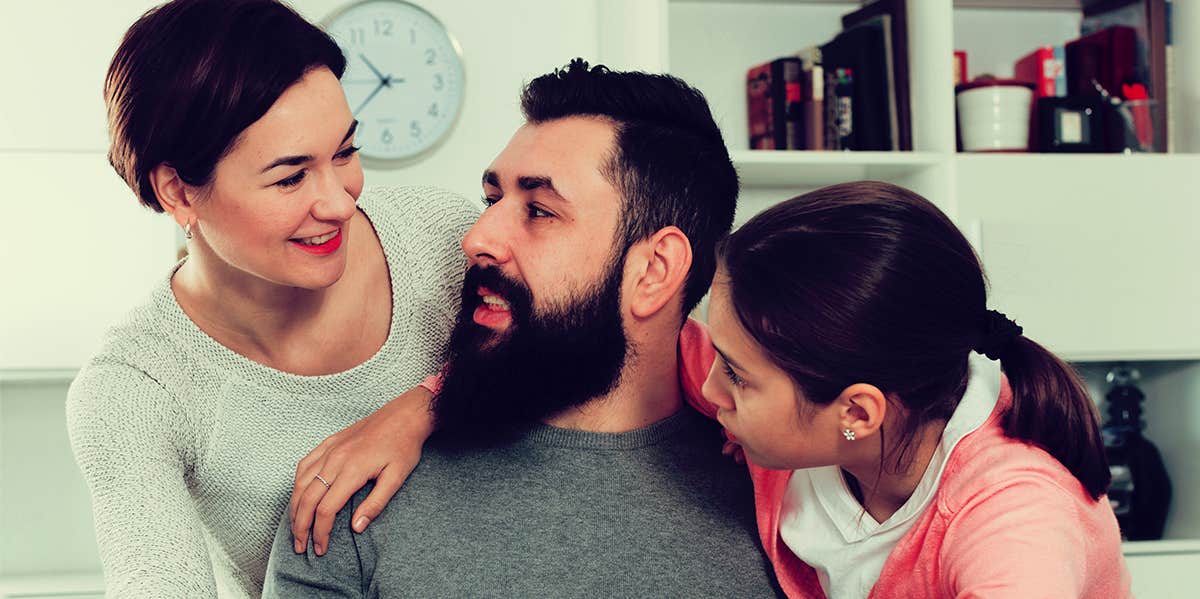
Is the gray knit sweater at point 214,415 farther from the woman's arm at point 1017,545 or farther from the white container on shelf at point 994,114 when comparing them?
the white container on shelf at point 994,114

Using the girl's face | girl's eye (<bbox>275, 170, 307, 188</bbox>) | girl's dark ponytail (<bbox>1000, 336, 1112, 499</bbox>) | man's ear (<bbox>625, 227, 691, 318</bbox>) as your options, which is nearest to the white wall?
girl's eye (<bbox>275, 170, 307, 188</bbox>)

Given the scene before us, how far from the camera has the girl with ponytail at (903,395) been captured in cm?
110

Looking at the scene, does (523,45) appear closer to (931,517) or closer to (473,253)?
(473,253)

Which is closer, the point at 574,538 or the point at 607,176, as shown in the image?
the point at 574,538

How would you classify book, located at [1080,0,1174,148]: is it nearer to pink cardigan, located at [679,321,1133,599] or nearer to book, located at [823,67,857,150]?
book, located at [823,67,857,150]

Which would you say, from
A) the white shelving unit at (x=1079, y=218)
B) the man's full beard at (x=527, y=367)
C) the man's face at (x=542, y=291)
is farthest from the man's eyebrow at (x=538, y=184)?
the white shelving unit at (x=1079, y=218)

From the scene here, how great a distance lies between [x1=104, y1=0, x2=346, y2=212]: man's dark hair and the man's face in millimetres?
306

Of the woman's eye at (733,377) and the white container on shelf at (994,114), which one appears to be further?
the white container on shelf at (994,114)

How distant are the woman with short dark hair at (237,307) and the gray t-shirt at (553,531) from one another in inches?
2.8

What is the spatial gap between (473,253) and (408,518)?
1.10 ft

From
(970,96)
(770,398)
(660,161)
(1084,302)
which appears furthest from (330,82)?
(1084,302)

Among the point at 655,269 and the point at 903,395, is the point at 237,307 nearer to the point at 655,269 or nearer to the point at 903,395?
the point at 655,269

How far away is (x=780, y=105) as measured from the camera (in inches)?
103

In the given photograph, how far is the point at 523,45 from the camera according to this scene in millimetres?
2998
